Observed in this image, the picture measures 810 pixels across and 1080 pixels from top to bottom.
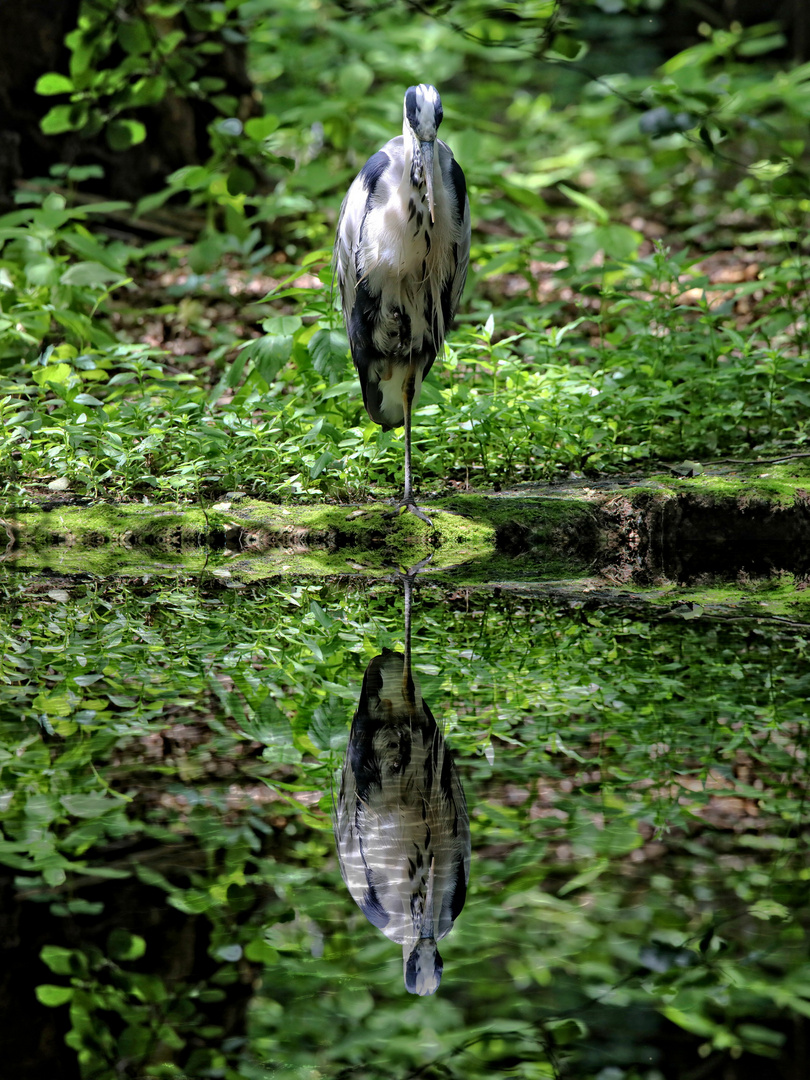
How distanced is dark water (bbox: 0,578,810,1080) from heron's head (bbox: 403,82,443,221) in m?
1.86

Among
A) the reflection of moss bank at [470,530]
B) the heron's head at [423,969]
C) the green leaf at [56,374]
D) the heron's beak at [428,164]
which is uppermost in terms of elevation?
the heron's beak at [428,164]

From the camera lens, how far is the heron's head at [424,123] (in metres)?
3.43

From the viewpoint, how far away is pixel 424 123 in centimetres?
343

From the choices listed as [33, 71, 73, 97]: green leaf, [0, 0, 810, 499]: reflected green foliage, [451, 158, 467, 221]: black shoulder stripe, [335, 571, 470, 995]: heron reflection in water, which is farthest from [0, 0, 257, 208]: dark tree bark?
[335, 571, 470, 995]: heron reflection in water

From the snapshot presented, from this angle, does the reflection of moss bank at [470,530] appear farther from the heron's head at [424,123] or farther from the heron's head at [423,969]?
the heron's head at [423,969]

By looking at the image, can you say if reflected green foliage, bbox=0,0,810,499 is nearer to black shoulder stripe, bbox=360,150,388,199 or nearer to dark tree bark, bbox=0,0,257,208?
Answer: dark tree bark, bbox=0,0,257,208

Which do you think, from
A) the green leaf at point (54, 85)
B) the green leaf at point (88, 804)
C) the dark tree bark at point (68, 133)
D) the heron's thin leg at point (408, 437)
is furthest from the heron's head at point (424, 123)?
the dark tree bark at point (68, 133)

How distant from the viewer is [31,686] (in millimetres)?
2088

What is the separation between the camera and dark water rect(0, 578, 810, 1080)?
1.00 meters

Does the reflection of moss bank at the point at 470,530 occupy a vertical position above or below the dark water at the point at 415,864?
below

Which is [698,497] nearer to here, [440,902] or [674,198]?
[440,902]

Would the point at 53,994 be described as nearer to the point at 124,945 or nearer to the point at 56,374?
the point at 124,945

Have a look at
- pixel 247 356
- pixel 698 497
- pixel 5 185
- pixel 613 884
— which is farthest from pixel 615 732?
pixel 5 185

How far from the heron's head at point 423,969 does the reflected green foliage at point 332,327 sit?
277 cm
